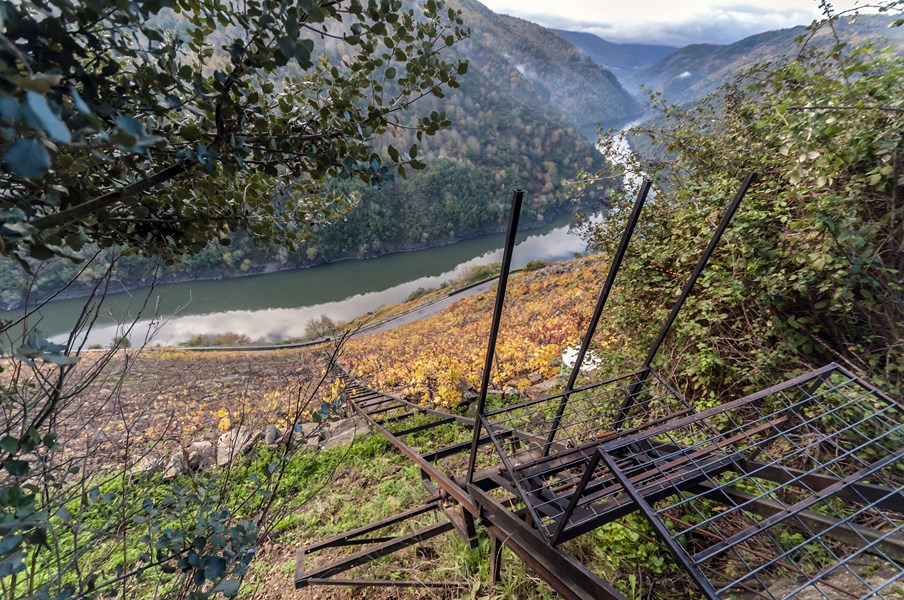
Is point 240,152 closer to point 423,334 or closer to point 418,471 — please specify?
point 418,471

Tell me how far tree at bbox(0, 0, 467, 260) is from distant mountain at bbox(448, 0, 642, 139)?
14003 centimetres

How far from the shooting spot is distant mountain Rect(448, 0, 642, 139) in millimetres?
127188

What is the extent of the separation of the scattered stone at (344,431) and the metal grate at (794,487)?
12.3 ft

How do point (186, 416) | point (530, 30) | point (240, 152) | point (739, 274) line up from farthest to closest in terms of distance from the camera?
point (530, 30) < point (186, 416) < point (739, 274) < point (240, 152)

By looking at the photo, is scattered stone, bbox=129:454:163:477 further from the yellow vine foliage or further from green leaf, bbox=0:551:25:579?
the yellow vine foliage

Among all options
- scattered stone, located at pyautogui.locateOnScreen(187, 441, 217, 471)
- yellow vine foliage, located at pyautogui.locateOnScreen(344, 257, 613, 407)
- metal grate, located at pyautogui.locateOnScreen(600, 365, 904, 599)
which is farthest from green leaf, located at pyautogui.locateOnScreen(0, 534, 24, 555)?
scattered stone, located at pyautogui.locateOnScreen(187, 441, 217, 471)

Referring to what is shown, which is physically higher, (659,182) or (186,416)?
(659,182)

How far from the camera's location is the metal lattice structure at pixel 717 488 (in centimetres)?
149

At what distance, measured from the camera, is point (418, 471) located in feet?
13.3

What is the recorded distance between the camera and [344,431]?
17.4ft

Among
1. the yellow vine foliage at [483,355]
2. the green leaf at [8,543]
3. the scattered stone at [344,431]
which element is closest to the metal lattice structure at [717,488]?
the green leaf at [8,543]

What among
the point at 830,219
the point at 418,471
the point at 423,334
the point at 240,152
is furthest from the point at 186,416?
the point at 830,219

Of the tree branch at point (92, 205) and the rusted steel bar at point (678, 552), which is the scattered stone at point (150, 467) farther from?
the rusted steel bar at point (678, 552)

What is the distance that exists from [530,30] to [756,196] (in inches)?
7511
